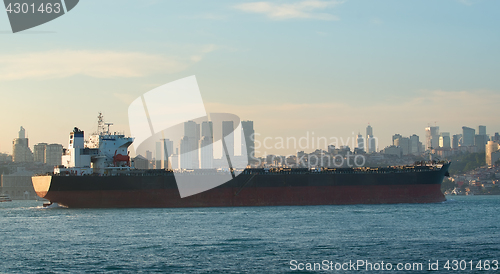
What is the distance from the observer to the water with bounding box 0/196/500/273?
74.5 feet

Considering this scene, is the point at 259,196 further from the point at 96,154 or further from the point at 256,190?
the point at 96,154

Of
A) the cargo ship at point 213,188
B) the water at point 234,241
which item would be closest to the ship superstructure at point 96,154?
the cargo ship at point 213,188

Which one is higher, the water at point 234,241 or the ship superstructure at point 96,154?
the ship superstructure at point 96,154

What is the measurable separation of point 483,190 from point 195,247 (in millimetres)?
114118

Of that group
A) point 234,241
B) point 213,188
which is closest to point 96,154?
point 213,188

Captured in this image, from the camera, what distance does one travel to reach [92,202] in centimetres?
4750

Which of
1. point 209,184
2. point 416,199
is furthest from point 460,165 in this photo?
Result: point 209,184

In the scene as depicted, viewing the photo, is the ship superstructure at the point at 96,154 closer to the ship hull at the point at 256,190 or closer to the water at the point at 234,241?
the ship hull at the point at 256,190

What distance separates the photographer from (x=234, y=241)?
90.5ft

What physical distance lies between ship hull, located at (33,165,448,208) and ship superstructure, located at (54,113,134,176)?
7.17 ft

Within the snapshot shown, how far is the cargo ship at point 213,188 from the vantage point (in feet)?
156

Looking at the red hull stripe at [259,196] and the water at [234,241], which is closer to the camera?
the water at [234,241]

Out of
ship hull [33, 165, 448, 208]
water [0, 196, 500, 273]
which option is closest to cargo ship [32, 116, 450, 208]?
ship hull [33, 165, 448, 208]

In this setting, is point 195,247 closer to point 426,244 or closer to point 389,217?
point 426,244
